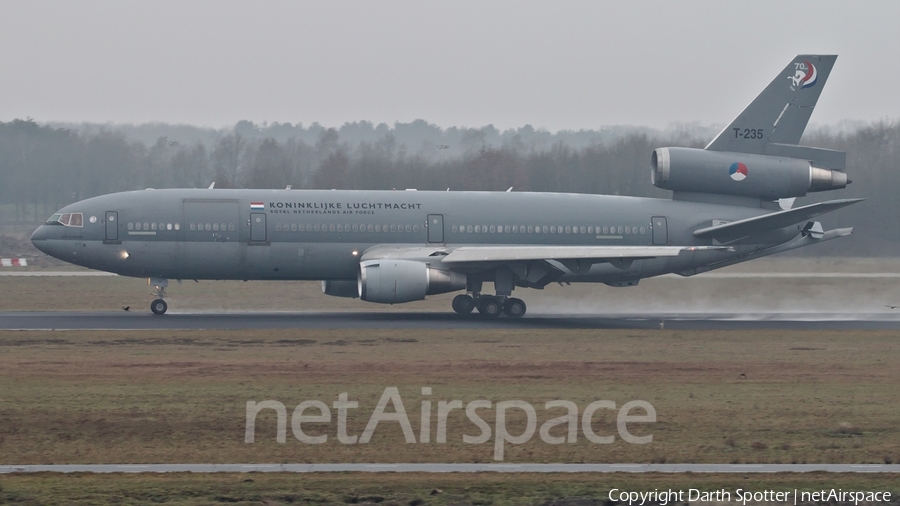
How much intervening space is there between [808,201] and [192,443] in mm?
50513

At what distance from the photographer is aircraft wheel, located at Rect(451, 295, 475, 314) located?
118 ft

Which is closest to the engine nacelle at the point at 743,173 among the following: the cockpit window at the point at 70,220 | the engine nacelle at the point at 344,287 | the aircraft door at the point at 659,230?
the aircraft door at the point at 659,230

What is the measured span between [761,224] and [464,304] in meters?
10.7

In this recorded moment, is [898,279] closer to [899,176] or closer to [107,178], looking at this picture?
[899,176]

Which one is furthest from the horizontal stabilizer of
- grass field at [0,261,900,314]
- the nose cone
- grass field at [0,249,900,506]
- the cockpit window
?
the nose cone

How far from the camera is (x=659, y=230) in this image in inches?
1464

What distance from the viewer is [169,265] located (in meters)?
34.3

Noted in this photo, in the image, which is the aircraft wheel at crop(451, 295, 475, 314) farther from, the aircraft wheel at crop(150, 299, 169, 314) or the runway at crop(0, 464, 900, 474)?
the runway at crop(0, 464, 900, 474)

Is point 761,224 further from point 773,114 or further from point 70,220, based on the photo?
point 70,220

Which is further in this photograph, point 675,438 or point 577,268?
point 577,268

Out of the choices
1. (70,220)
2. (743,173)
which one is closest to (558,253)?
(743,173)

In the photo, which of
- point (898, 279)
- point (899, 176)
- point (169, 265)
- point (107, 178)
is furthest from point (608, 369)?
point (107, 178)

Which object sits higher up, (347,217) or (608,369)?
(347,217)

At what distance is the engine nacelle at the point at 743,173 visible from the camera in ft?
122
